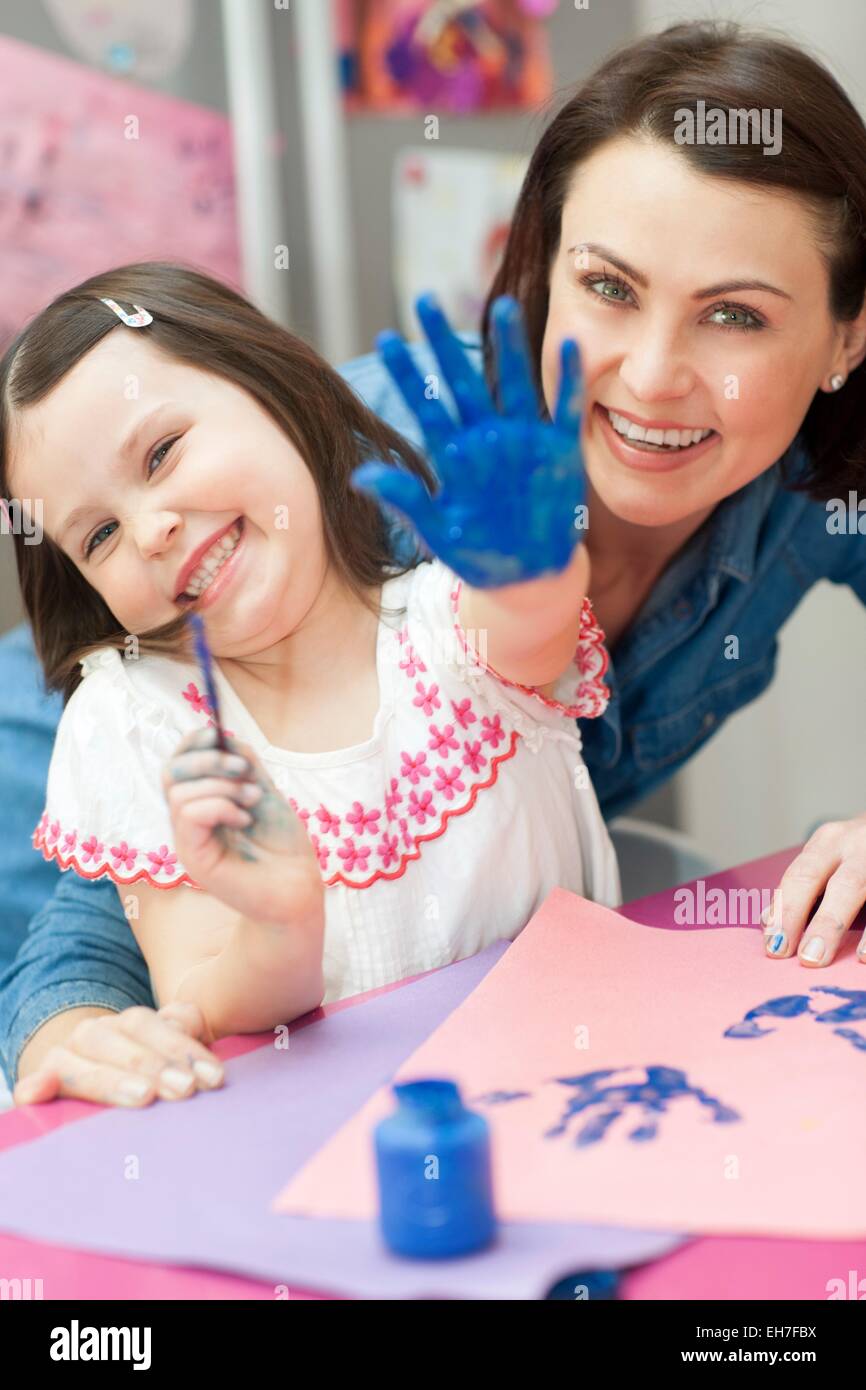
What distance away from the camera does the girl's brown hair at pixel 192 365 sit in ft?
3.36

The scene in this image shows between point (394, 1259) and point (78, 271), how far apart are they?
179 cm

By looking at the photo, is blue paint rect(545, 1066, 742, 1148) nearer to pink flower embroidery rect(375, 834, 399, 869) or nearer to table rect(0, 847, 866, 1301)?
table rect(0, 847, 866, 1301)

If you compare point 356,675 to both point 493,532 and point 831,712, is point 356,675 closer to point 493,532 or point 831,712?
point 493,532

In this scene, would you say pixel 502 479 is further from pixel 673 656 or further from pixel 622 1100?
pixel 673 656

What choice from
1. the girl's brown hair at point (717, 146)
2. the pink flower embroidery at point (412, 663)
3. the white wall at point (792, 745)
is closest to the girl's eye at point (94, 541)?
the pink flower embroidery at point (412, 663)

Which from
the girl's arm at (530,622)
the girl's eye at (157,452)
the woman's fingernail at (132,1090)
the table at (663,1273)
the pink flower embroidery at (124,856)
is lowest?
the table at (663,1273)

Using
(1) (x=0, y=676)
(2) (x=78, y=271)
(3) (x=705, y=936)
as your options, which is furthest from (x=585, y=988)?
(2) (x=78, y=271)

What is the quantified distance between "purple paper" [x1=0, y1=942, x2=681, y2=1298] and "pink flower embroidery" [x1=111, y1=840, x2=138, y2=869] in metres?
0.17

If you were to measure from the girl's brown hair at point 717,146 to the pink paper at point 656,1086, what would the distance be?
0.56 m

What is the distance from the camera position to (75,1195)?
0.71m

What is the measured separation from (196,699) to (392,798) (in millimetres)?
155

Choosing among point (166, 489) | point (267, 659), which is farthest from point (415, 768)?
point (166, 489)

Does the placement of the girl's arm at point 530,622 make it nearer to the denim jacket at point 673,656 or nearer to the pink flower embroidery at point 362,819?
the pink flower embroidery at point 362,819

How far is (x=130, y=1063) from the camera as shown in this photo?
2.74 feet
